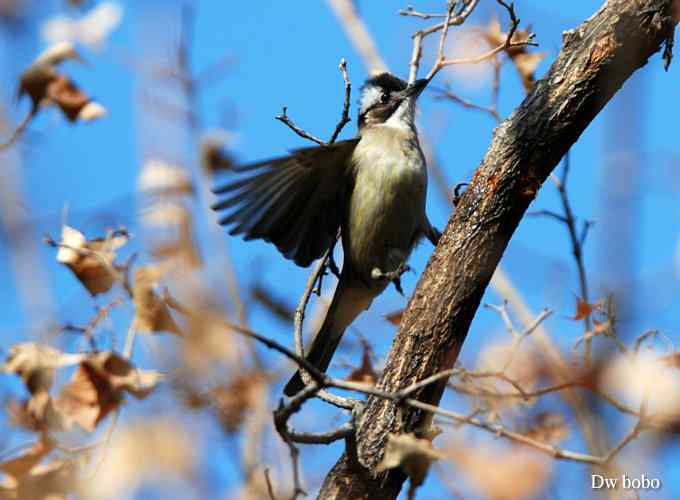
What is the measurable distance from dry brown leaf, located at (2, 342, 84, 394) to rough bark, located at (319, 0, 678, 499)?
3.89 ft

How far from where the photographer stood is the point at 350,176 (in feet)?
17.8

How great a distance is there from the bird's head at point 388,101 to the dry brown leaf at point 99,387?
9.49 feet

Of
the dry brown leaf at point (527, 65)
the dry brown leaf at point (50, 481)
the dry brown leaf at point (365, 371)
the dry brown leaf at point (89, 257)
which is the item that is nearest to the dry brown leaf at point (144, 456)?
the dry brown leaf at point (50, 481)

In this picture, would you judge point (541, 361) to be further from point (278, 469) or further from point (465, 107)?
point (465, 107)

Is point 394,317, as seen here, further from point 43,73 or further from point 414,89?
point 43,73

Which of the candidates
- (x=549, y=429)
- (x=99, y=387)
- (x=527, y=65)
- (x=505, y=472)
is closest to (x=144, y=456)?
(x=99, y=387)

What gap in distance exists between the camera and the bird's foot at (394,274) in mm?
5496

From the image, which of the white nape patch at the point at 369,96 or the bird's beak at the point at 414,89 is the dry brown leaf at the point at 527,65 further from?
the white nape patch at the point at 369,96

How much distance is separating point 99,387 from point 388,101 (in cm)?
322

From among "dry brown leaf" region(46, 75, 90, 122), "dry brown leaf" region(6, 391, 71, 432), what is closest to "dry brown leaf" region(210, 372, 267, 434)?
"dry brown leaf" region(6, 391, 71, 432)

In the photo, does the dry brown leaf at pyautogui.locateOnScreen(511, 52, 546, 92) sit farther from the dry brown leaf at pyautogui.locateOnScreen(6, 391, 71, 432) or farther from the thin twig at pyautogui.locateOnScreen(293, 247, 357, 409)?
the dry brown leaf at pyautogui.locateOnScreen(6, 391, 71, 432)

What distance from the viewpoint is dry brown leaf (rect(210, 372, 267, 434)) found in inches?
148

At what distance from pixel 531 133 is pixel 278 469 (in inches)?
78.9

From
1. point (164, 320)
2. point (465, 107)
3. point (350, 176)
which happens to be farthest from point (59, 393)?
point (465, 107)
